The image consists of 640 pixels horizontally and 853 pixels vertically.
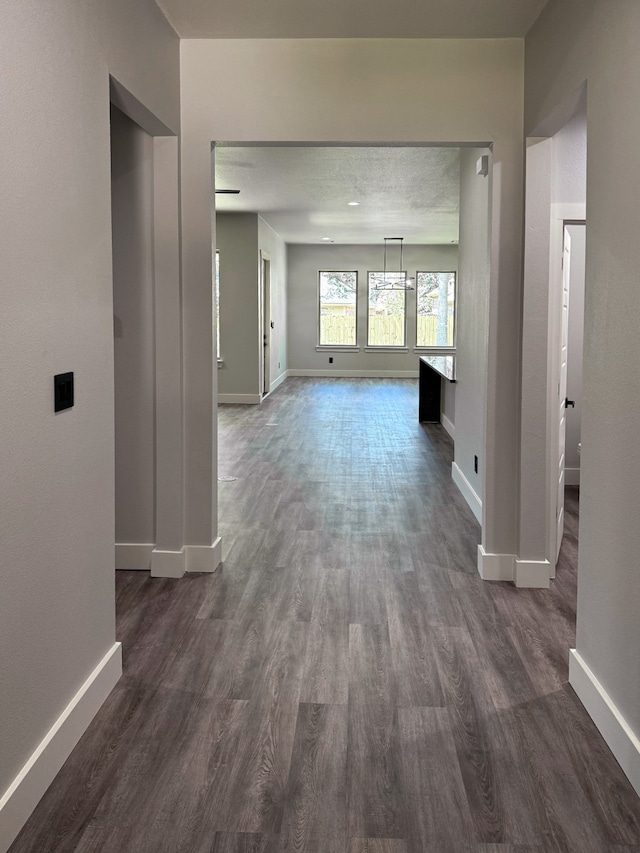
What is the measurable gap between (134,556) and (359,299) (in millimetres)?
11378

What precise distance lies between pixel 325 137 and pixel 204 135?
577 mm

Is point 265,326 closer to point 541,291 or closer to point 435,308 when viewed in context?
point 435,308

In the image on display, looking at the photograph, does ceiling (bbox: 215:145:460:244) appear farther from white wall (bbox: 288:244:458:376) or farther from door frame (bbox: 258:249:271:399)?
white wall (bbox: 288:244:458:376)

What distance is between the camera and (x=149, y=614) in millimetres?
3176

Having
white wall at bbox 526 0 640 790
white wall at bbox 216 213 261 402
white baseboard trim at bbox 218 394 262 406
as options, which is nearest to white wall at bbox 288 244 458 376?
white wall at bbox 216 213 261 402

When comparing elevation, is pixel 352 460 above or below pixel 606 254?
below

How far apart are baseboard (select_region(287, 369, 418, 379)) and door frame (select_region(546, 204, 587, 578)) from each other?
1100 cm

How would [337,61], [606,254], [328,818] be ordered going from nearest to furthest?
[328,818] → [606,254] → [337,61]

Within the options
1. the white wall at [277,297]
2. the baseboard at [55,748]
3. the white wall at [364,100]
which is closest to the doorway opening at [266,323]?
the white wall at [277,297]

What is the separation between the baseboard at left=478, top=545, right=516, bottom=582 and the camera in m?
3.63

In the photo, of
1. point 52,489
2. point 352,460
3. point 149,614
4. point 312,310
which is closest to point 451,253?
point 312,310

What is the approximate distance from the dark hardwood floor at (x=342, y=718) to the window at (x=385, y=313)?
1054cm

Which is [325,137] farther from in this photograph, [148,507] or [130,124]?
[148,507]

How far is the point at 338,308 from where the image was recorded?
14656mm
